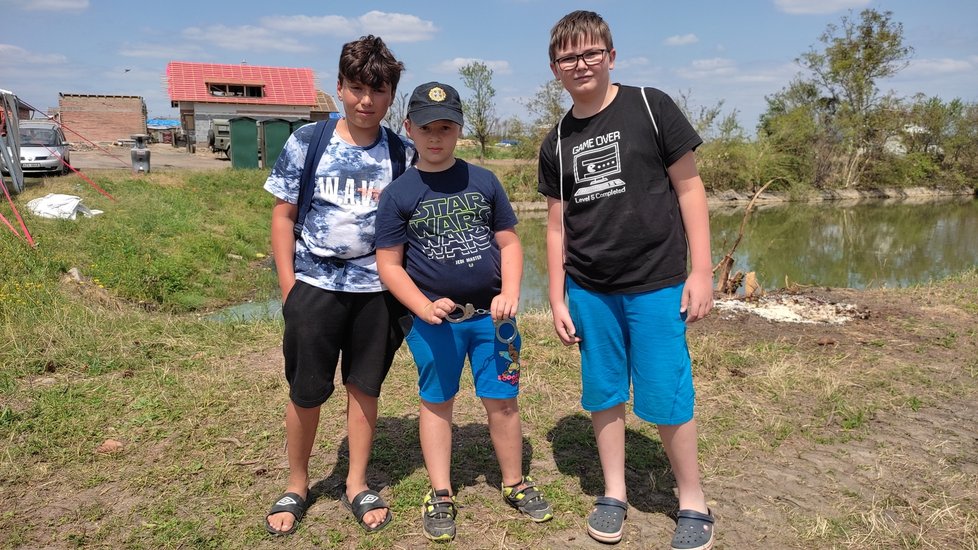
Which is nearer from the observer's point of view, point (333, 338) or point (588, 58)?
point (588, 58)

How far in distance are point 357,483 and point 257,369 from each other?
6.34 feet

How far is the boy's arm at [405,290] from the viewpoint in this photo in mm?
2318

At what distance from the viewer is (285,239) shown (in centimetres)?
250

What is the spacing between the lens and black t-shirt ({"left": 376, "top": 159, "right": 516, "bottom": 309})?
7.80 ft

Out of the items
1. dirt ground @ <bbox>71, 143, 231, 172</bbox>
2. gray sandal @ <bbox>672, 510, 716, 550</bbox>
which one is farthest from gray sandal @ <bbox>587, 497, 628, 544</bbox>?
dirt ground @ <bbox>71, 143, 231, 172</bbox>

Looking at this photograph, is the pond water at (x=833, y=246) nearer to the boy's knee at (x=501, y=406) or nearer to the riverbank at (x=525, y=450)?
the riverbank at (x=525, y=450)

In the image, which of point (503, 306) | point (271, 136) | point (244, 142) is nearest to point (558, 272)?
point (503, 306)

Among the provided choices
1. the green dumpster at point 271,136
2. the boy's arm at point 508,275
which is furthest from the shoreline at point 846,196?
the boy's arm at point 508,275

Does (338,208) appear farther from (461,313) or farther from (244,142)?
(244,142)

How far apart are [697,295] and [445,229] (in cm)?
94

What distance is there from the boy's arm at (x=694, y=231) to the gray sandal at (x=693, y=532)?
0.74m

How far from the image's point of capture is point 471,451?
3.26 m

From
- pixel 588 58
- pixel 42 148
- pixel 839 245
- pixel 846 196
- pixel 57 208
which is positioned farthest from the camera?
pixel 846 196

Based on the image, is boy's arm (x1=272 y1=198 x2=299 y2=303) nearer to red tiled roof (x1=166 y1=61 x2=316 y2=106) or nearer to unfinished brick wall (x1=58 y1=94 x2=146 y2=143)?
red tiled roof (x1=166 y1=61 x2=316 y2=106)
